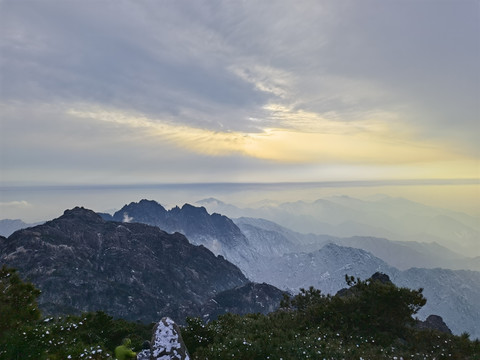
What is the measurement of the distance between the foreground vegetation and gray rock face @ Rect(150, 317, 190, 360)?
242cm

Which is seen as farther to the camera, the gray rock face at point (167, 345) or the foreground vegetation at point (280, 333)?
the foreground vegetation at point (280, 333)

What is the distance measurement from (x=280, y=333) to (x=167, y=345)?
31.3 ft

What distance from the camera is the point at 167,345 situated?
1675 cm

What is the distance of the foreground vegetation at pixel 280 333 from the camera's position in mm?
17391

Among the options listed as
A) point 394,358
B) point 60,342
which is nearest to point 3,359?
point 60,342

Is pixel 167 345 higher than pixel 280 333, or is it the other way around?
pixel 167 345

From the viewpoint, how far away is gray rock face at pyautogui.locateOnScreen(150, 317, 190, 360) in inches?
643

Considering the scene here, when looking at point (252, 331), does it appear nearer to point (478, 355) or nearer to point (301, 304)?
point (301, 304)

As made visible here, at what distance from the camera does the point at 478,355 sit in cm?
1953

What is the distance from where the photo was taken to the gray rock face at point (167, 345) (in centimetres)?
1634

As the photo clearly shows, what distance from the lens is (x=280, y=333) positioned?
22.2 metres

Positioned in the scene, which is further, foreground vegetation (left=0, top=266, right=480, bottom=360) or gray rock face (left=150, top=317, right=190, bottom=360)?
foreground vegetation (left=0, top=266, right=480, bottom=360)

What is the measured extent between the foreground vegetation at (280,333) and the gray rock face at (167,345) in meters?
2.42

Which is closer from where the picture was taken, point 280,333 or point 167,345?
point 167,345
